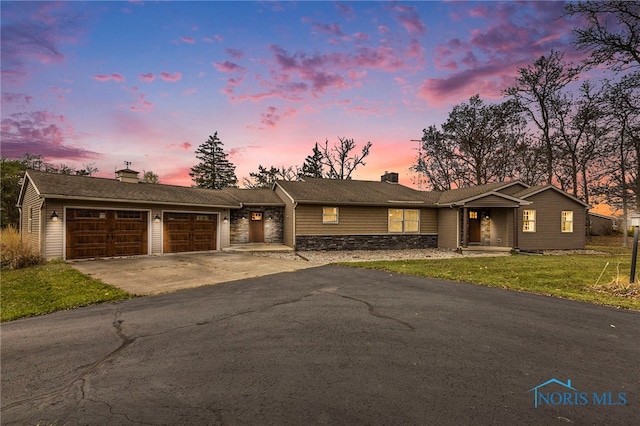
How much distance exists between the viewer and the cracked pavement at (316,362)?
2.65 meters

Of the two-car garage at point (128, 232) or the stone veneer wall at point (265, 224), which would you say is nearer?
the two-car garage at point (128, 232)

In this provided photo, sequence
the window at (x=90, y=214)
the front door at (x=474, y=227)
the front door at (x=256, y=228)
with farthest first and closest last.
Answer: the front door at (x=256, y=228) < the front door at (x=474, y=227) < the window at (x=90, y=214)

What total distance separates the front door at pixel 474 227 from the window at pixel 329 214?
9.84 m

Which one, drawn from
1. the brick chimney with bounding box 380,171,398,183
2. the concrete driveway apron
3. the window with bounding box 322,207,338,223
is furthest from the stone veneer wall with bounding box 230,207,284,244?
the brick chimney with bounding box 380,171,398,183

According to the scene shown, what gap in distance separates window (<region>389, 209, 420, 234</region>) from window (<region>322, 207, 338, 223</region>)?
3962mm

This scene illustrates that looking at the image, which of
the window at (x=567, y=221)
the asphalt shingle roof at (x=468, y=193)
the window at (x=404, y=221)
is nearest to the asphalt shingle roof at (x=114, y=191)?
the window at (x=404, y=221)

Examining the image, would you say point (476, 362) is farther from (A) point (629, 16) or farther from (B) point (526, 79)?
(B) point (526, 79)

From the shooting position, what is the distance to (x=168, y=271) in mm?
10922

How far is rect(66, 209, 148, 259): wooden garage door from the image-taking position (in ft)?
44.6

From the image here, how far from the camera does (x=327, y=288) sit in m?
8.04

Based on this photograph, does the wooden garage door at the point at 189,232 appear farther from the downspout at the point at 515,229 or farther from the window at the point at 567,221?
the window at the point at 567,221

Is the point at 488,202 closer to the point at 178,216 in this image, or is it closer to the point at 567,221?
the point at 567,221

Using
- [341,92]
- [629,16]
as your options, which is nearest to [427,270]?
[341,92]

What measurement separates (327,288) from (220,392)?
5.22 meters
